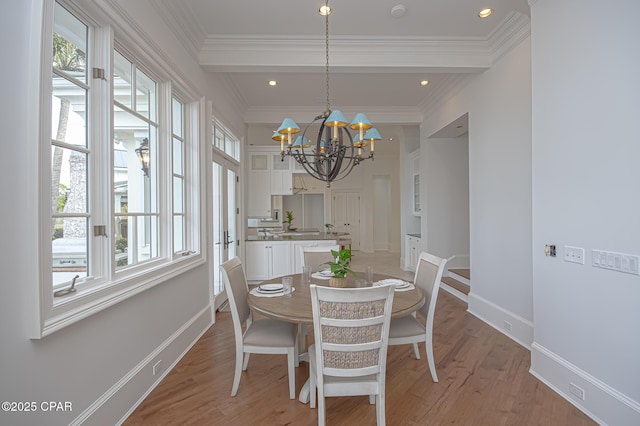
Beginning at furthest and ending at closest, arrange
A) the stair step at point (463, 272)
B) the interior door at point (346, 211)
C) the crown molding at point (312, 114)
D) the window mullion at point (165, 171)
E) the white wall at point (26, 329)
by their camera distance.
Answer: the interior door at point (346, 211)
the crown molding at point (312, 114)
the stair step at point (463, 272)
the window mullion at point (165, 171)
the white wall at point (26, 329)

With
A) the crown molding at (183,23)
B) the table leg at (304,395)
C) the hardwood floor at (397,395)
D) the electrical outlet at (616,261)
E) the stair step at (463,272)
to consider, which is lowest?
the hardwood floor at (397,395)

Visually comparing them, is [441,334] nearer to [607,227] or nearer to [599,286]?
[599,286]

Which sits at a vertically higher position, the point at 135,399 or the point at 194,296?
the point at 194,296

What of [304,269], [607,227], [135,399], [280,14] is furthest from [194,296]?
[607,227]

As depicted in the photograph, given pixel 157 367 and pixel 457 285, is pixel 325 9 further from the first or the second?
pixel 457 285

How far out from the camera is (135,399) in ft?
6.39

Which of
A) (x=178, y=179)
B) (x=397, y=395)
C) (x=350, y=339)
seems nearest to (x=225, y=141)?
(x=178, y=179)

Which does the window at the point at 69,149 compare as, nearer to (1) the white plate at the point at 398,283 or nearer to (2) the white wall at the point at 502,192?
(1) the white plate at the point at 398,283

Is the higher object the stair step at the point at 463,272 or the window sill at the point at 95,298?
the window sill at the point at 95,298

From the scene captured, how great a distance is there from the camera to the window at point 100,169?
56.1 inches

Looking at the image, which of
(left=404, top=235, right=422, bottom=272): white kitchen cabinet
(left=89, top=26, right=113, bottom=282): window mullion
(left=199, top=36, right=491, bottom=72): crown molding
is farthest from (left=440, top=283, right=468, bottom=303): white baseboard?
(left=89, top=26, right=113, bottom=282): window mullion

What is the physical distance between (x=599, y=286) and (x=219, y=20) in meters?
3.76

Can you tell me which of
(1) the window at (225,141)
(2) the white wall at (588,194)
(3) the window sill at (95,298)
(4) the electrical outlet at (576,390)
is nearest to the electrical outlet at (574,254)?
(2) the white wall at (588,194)

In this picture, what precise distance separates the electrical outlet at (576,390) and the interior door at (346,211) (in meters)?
7.60
